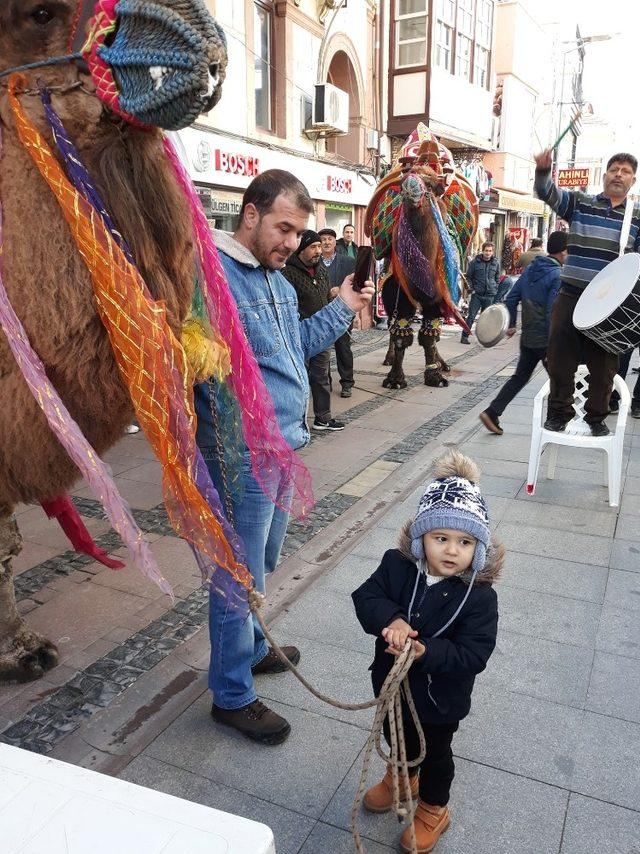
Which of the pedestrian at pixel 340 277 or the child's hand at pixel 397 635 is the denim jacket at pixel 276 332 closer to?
the child's hand at pixel 397 635

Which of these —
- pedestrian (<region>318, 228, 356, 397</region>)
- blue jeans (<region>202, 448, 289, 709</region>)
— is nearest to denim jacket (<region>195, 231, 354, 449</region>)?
blue jeans (<region>202, 448, 289, 709</region>)

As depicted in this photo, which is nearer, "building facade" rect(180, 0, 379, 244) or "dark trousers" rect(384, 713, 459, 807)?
"dark trousers" rect(384, 713, 459, 807)

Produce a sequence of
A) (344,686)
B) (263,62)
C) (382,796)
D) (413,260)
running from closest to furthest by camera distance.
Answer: (382,796)
(344,686)
(413,260)
(263,62)

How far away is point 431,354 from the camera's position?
8.22 metres

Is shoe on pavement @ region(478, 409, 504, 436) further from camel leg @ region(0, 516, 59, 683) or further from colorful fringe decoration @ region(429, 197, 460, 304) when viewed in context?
camel leg @ region(0, 516, 59, 683)

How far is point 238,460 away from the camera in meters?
1.95

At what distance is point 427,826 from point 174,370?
1.52m

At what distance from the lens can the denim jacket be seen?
206 centimetres

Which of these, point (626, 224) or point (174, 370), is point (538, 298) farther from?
point (174, 370)

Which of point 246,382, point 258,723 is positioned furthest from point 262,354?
point 258,723

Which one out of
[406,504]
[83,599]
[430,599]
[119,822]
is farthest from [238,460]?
[406,504]

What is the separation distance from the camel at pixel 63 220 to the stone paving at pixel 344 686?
141cm

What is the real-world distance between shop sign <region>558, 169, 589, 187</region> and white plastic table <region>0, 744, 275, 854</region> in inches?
770

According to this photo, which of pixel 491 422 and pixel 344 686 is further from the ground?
pixel 491 422
